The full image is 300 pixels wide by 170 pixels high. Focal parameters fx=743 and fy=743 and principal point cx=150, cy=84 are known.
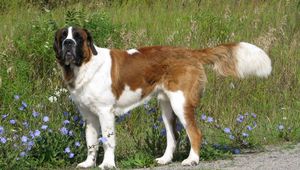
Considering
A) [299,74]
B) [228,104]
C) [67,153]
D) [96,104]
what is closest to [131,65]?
[96,104]

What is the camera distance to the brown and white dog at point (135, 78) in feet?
31.3

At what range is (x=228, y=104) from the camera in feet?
42.7

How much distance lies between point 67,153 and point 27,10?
818 centimetres

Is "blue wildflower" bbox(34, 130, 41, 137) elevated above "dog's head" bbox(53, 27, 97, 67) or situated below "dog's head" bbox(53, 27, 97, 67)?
below

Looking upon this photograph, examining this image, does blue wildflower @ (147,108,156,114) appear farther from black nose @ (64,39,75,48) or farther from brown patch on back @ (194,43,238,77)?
black nose @ (64,39,75,48)

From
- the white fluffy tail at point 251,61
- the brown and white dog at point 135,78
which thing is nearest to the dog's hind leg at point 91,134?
the brown and white dog at point 135,78

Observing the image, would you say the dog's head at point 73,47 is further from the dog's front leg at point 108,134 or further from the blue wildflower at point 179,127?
the blue wildflower at point 179,127

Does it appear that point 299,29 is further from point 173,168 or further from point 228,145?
point 173,168

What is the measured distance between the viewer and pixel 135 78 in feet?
32.3

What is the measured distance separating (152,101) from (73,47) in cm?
235

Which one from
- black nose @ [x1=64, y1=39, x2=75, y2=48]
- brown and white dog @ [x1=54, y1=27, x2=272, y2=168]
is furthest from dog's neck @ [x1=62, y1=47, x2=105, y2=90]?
black nose @ [x1=64, y1=39, x2=75, y2=48]

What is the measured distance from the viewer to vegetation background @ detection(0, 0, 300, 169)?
9.99 m

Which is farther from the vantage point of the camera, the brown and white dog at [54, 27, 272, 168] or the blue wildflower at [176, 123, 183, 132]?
the blue wildflower at [176, 123, 183, 132]

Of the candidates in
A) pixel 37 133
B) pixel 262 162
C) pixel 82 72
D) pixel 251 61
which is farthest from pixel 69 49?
pixel 262 162
